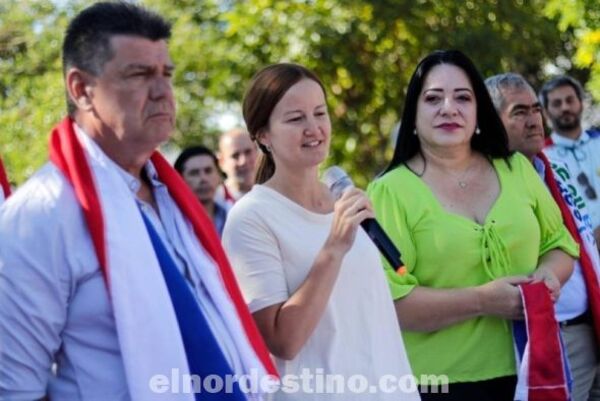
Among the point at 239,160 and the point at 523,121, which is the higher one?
the point at 239,160

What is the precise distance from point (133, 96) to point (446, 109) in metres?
1.81

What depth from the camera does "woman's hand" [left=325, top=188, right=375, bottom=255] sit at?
11.9 ft

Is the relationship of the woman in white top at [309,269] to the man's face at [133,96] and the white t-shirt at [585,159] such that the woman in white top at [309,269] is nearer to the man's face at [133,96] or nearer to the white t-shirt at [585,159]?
the man's face at [133,96]

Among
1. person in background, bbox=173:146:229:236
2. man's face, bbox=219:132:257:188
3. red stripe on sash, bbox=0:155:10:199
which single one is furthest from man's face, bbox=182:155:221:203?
red stripe on sash, bbox=0:155:10:199

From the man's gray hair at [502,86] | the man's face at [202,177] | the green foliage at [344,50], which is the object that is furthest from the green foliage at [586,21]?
the green foliage at [344,50]

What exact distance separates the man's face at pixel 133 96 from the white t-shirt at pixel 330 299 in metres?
0.80

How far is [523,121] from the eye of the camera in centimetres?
526

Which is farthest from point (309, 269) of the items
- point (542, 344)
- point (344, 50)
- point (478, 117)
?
point (344, 50)

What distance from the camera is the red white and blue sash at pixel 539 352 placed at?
4285 mm

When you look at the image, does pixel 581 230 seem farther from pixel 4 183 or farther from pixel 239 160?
pixel 239 160

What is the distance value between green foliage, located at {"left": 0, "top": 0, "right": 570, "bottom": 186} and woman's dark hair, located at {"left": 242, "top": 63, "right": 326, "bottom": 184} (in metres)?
6.48

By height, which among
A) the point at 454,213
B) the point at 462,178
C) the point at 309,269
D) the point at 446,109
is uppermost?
the point at 446,109

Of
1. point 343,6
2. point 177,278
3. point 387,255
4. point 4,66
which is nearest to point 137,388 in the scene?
point 177,278

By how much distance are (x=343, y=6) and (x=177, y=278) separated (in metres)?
8.70
